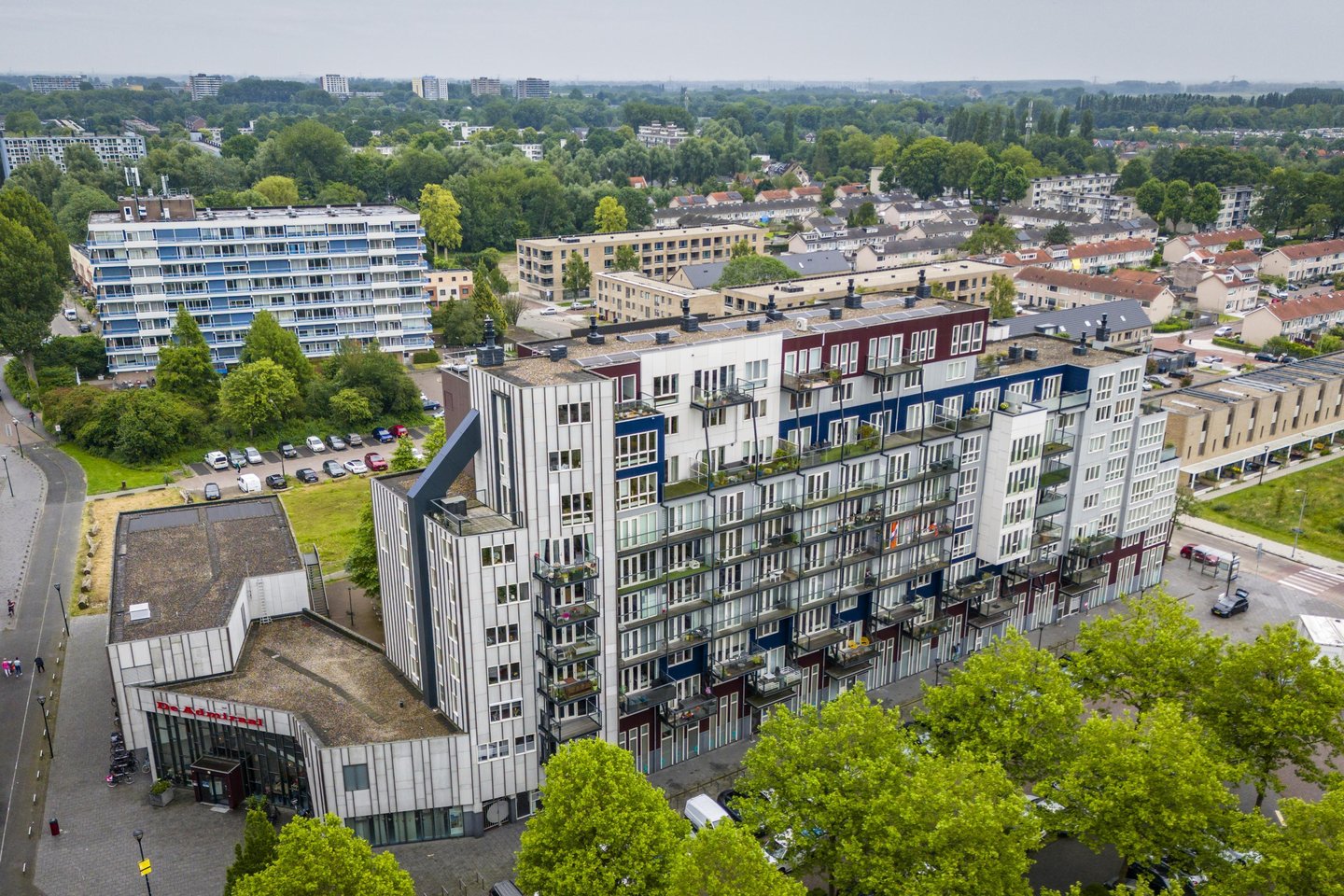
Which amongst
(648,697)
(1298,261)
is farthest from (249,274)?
Result: (1298,261)

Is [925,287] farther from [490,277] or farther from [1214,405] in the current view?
[490,277]

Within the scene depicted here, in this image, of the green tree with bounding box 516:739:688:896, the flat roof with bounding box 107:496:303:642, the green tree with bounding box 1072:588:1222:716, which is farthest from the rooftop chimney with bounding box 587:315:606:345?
the green tree with bounding box 1072:588:1222:716

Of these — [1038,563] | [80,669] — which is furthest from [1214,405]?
[80,669]

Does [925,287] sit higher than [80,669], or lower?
higher

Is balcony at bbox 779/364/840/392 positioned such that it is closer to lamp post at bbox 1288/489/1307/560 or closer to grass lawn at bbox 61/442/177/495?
lamp post at bbox 1288/489/1307/560

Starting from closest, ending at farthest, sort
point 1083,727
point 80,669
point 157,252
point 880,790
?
point 880,790 < point 1083,727 < point 80,669 < point 157,252

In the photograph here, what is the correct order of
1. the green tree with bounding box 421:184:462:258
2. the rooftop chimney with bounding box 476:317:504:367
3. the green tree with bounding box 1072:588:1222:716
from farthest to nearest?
the green tree with bounding box 421:184:462:258 < the green tree with bounding box 1072:588:1222:716 < the rooftop chimney with bounding box 476:317:504:367

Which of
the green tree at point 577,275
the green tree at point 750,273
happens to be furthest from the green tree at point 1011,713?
the green tree at point 577,275
